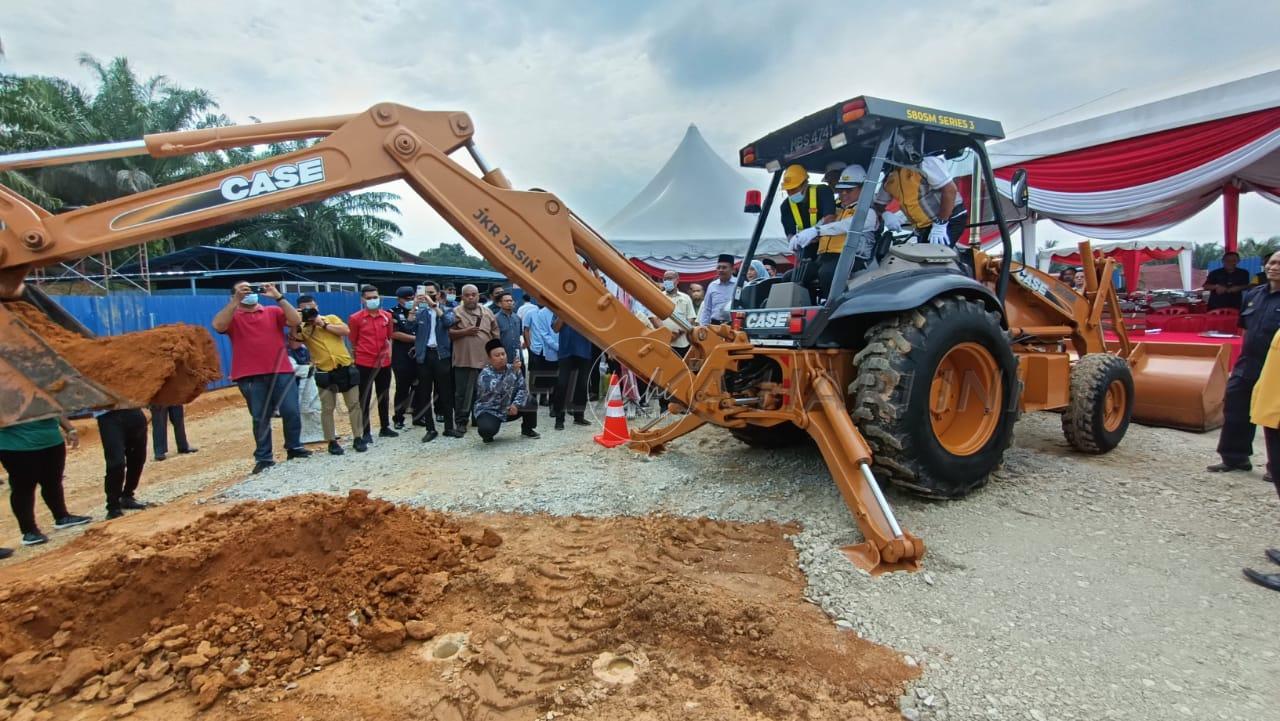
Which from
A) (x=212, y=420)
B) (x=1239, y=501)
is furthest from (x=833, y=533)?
(x=212, y=420)

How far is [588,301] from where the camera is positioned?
4.07 meters

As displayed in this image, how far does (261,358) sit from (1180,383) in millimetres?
8529

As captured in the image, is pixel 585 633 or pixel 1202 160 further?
pixel 1202 160

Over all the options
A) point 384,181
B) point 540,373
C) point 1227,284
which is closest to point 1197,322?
point 1227,284

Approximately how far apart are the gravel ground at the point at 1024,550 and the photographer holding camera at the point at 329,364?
67 centimetres

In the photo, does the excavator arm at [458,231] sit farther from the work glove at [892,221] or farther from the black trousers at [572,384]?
the black trousers at [572,384]

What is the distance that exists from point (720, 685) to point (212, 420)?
385 inches

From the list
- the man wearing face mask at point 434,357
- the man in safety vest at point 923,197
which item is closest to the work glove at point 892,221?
the man in safety vest at point 923,197

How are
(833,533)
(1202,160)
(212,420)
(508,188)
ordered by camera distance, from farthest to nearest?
(212,420), (1202,160), (508,188), (833,533)

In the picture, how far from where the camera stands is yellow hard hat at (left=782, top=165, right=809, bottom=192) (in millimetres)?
4625

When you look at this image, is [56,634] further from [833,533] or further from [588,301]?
[833,533]

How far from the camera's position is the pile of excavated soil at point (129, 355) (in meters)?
2.96

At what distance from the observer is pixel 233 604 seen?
2871 mm

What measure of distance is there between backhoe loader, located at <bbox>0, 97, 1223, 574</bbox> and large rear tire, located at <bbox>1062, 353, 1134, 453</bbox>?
30 cm
